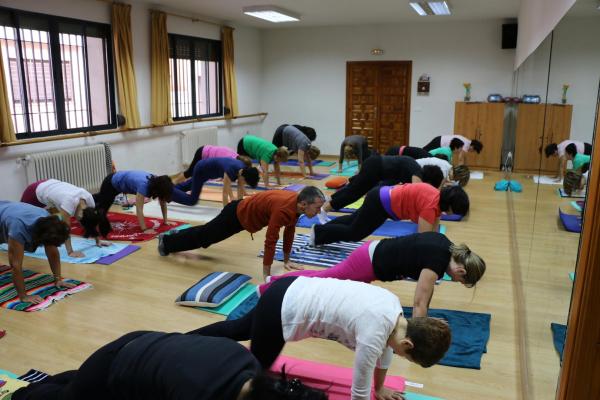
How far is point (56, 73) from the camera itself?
607 centimetres

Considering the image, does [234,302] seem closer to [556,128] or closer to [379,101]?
[556,128]

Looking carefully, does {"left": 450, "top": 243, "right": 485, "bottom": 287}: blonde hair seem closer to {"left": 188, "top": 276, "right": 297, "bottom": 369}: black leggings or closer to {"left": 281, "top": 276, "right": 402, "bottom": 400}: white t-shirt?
{"left": 281, "top": 276, "right": 402, "bottom": 400}: white t-shirt

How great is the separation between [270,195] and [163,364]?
2.56 meters

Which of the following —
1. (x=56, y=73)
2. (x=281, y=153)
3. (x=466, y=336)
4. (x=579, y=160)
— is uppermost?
(x=56, y=73)

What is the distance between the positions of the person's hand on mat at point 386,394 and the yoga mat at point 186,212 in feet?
12.3

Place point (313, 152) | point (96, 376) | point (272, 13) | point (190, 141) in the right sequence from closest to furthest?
point (96, 376), point (272, 13), point (313, 152), point (190, 141)

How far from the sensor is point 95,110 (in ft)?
22.3

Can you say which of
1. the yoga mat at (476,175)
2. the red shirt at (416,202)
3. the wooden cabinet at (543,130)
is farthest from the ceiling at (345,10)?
the red shirt at (416,202)

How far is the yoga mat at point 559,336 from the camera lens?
1.65 meters

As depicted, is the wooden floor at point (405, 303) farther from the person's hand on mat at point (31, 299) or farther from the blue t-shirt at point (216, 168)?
the blue t-shirt at point (216, 168)

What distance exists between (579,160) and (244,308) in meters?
2.40

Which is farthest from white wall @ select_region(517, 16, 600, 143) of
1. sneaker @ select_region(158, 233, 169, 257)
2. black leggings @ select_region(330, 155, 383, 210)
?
sneaker @ select_region(158, 233, 169, 257)

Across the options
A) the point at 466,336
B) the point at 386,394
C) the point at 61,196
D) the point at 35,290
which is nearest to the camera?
the point at 386,394

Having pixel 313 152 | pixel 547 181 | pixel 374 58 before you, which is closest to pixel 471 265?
pixel 547 181
